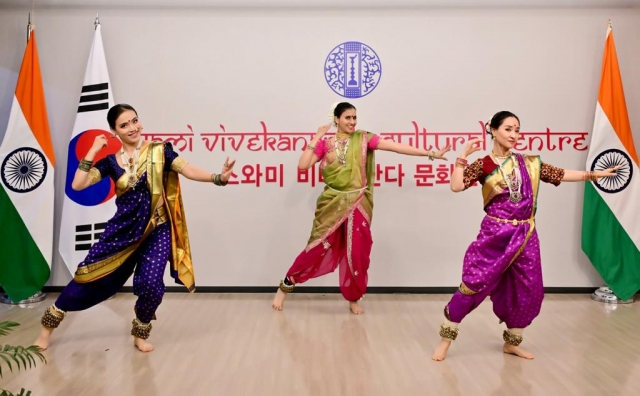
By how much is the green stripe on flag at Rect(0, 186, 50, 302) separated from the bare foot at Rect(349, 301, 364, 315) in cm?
235

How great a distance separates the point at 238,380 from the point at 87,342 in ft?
3.76

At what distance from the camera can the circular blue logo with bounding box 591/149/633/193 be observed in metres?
4.54

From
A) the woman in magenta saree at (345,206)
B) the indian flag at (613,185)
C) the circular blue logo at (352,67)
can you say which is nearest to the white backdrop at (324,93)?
the circular blue logo at (352,67)

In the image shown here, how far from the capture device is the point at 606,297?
177 inches

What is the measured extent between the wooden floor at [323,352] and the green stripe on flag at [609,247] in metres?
0.25

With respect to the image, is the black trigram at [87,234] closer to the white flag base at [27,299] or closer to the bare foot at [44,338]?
the white flag base at [27,299]

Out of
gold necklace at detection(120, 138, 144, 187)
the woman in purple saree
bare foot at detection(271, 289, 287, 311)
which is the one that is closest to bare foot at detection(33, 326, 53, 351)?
the woman in purple saree

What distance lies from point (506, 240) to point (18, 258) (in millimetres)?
3562

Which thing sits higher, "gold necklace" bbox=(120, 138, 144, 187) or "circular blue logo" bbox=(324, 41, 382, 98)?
"circular blue logo" bbox=(324, 41, 382, 98)

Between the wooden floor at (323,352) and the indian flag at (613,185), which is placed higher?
the indian flag at (613,185)

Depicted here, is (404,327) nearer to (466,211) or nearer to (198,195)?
(466,211)

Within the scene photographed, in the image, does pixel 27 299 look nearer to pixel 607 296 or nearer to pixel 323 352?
pixel 323 352

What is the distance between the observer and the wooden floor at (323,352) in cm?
276

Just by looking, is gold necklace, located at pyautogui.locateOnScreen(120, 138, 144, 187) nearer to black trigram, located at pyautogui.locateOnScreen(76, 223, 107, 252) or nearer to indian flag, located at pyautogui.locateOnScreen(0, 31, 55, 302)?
black trigram, located at pyautogui.locateOnScreen(76, 223, 107, 252)
